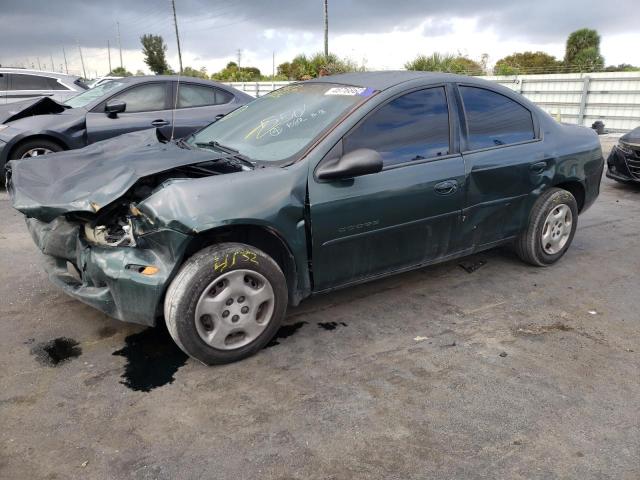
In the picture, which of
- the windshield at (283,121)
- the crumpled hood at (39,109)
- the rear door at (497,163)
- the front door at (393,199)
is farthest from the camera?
the crumpled hood at (39,109)

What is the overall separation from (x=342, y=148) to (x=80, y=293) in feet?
5.72

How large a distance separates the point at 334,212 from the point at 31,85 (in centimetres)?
965

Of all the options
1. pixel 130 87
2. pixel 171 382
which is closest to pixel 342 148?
pixel 171 382

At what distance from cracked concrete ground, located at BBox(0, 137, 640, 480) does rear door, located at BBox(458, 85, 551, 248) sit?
22.3 inches

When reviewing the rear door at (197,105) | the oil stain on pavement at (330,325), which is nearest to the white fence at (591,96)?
the rear door at (197,105)

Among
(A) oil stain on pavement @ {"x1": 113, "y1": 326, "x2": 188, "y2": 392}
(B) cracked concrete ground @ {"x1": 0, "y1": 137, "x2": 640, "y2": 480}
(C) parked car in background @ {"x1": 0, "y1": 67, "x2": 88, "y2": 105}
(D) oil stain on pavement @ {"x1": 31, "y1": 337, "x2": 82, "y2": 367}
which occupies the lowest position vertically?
(B) cracked concrete ground @ {"x1": 0, "y1": 137, "x2": 640, "y2": 480}

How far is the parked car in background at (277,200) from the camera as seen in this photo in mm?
Result: 2760

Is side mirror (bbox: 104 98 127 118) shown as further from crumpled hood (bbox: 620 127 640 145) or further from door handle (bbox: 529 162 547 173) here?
crumpled hood (bbox: 620 127 640 145)

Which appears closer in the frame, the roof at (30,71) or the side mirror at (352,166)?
the side mirror at (352,166)

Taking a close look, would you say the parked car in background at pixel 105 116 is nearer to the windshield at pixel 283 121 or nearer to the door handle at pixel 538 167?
the windshield at pixel 283 121

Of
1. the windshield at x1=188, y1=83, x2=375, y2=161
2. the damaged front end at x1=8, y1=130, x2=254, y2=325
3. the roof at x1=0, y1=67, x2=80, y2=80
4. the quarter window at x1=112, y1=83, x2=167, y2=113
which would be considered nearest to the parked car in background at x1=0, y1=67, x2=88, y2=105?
the roof at x1=0, y1=67, x2=80, y2=80

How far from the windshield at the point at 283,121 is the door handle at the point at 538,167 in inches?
60.6

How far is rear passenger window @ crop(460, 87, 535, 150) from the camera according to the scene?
3.72 metres

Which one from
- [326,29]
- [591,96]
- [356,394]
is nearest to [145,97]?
[356,394]
